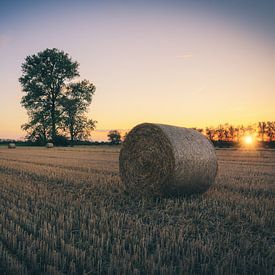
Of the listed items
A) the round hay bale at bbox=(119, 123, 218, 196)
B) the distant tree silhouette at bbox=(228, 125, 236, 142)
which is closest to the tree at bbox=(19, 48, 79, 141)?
the round hay bale at bbox=(119, 123, 218, 196)

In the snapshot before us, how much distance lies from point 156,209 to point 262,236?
72.3 inches

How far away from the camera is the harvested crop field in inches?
127

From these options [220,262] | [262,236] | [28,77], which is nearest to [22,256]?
[220,262]

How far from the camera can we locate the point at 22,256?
344 centimetres

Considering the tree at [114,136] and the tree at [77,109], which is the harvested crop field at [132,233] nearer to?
the tree at [77,109]

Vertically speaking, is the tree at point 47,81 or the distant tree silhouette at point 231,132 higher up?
Result: the tree at point 47,81

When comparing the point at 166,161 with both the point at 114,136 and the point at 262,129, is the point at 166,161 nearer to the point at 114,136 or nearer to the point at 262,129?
the point at 114,136

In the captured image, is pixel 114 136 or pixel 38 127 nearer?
pixel 38 127

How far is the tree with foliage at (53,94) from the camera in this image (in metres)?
39.2

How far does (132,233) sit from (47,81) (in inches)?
1536

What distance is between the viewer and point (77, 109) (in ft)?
132

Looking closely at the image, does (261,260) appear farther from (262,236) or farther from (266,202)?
(266,202)

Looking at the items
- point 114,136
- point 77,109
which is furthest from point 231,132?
point 77,109

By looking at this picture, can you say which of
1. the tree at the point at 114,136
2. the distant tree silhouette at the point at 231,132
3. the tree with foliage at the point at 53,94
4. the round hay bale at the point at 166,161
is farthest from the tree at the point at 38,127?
the distant tree silhouette at the point at 231,132
